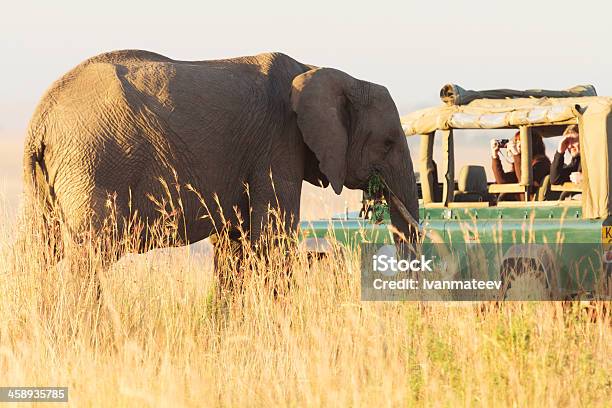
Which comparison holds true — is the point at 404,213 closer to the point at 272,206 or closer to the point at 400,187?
the point at 400,187

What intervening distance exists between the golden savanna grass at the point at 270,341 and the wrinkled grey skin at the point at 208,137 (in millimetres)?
513

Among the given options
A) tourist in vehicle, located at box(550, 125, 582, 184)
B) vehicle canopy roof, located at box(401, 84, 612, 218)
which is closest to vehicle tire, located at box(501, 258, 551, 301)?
vehicle canopy roof, located at box(401, 84, 612, 218)

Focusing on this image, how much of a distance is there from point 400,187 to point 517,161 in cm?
123

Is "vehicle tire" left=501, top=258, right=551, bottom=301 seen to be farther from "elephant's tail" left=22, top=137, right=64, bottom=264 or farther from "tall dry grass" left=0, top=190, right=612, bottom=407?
"elephant's tail" left=22, top=137, right=64, bottom=264

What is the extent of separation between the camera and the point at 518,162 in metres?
11.0

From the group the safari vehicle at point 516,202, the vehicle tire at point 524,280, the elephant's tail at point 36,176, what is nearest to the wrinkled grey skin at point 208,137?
the elephant's tail at point 36,176

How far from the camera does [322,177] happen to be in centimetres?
1073

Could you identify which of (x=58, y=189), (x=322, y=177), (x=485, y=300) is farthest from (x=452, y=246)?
(x=58, y=189)

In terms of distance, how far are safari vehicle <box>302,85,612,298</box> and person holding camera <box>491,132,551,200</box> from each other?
13 centimetres

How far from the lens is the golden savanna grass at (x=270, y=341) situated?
6426 millimetres

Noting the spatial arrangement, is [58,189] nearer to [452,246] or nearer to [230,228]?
[230,228]

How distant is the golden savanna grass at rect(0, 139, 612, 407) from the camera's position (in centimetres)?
643

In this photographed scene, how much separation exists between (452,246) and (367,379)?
261 centimetres

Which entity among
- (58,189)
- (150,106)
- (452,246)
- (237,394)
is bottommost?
(237,394)
